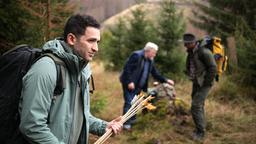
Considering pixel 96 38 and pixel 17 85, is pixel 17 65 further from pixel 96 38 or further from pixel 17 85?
pixel 96 38

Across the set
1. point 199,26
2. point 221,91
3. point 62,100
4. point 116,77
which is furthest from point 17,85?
point 199,26

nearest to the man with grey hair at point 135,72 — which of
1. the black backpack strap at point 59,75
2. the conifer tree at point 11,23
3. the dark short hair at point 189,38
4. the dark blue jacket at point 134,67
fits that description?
the dark blue jacket at point 134,67

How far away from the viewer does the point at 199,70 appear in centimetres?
761

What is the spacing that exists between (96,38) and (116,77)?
1282 cm

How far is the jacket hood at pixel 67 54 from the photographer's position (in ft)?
8.14

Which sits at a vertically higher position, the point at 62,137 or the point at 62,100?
the point at 62,100

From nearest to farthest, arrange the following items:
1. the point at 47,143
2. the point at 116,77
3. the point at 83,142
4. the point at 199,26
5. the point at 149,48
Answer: the point at 47,143 → the point at 83,142 → the point at 149,48 → the point at 116,77 → the point at 199,26

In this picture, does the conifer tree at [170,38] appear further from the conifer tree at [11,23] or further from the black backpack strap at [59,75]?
the black backpack strap at [59,75]

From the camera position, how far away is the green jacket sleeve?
2.31 metres

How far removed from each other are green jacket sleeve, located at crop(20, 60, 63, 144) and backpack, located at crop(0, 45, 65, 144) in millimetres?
64

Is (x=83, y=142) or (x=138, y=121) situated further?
(x=138, y=121)

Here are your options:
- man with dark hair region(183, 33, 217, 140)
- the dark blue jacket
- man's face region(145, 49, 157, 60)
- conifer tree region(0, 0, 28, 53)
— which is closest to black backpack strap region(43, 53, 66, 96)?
conifer tree region(0, 0, 28, 53)

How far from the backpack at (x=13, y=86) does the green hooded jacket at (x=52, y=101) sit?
0.05 metres

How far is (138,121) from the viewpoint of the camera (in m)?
8.55
